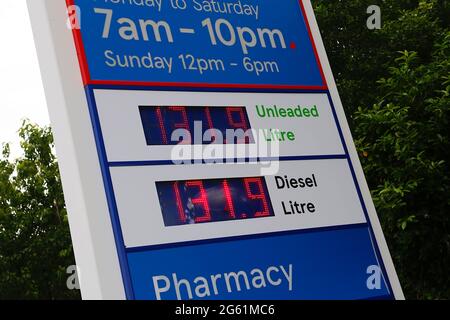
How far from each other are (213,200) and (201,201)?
12cm

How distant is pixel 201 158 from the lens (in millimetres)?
5895

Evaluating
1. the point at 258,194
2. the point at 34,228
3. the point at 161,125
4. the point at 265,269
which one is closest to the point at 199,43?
the point at 161,125

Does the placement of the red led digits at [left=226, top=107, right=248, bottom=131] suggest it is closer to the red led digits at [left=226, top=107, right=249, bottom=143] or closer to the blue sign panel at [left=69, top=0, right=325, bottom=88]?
the red led digits at [left=226, top=107, right=249, bottom=143]

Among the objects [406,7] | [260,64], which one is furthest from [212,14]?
[406,7]

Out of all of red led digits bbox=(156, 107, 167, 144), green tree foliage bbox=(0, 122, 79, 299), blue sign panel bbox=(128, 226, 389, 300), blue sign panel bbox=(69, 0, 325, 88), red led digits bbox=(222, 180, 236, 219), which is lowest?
blue sign panel bbox=(128, 226, 389, 300)

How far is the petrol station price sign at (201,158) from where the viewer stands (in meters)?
5.42

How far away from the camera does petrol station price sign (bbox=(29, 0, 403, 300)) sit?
542cm

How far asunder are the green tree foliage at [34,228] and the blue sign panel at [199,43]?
13714 millimetres

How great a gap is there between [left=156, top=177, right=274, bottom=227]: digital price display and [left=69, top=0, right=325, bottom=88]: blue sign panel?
3.10ft

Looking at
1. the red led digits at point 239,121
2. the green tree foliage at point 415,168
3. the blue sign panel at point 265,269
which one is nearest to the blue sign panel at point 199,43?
the red led digits at point 239,121

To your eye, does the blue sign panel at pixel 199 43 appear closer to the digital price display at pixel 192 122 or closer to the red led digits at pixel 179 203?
the digital price display at pixel 192 122

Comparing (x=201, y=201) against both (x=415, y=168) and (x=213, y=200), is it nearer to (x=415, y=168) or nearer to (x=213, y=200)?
(x=213, y=200)

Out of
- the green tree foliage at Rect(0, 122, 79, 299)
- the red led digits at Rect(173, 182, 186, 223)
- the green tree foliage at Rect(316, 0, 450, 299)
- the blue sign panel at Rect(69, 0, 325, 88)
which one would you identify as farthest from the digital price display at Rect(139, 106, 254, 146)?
the green tree foliage at Rect(0, 122, 79, 299)

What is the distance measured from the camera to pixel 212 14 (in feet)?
21.7
